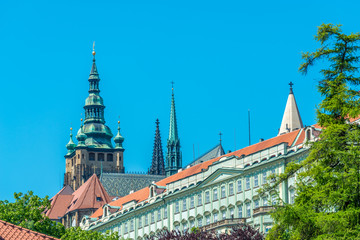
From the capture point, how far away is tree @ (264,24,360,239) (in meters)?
40.8

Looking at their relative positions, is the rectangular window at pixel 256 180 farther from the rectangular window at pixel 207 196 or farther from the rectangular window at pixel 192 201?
the rectangular window at pixel 192 201

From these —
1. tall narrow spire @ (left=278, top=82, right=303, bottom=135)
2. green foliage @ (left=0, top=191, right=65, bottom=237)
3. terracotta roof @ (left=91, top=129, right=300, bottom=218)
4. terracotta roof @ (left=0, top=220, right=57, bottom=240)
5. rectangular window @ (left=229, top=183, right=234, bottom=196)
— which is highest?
tall narrow spire @ (left=278, top=82, right=303, bottom=135)

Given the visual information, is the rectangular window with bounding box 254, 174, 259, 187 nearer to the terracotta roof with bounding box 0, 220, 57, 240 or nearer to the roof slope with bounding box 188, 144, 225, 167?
the terracotta roof with bounding box 0, 220, 57, 240

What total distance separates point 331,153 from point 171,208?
78.8 meters

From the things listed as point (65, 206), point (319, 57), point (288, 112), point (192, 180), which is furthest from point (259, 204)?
point (65, 206)

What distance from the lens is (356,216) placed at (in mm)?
40812

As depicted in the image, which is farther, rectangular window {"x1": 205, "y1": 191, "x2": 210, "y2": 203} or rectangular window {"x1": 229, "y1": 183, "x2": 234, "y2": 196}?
rectangular window {"x1": 205, "y1": 191, "x2": 210, "y2": 203}

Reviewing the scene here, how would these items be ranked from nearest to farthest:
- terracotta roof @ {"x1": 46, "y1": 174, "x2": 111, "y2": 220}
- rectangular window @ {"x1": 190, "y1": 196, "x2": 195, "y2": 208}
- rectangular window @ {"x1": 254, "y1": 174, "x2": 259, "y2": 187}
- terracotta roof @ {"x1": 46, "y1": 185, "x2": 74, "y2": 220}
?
rectangular window @ {"x1": 254, "y1": 174, "x2": 259, "y2": 187} → rectangular window @ {"x1": 190, "y1": 196, "x2": 195, "y2": 208} → terracotta roof @ {"x1": 46, "y1": 174, "x2": 111, "y2": 220} → terracotta roof @ {"x1": 46, "y1": 185, "x2": 74, "y2": 220}

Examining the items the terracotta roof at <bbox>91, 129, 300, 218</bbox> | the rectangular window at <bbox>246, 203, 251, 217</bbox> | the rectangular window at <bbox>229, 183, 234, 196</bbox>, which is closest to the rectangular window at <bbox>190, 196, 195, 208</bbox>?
the terracotta roof at <bbox>91, 129, 300, 218</bbox>

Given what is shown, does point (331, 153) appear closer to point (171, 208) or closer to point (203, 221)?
point (203, 221)

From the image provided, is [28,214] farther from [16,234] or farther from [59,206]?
[59,206]

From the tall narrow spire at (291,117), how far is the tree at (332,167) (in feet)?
277

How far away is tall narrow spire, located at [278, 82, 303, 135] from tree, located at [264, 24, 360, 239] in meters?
84.3

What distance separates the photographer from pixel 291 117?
129m
